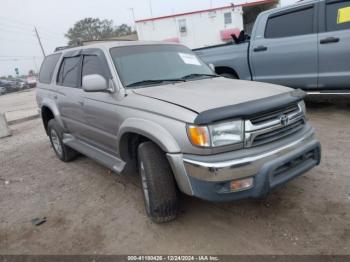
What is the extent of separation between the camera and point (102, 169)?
14.7ft

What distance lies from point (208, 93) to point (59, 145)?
3.22 m

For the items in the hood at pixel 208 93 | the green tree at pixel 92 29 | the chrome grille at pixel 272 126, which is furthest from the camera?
the green tree at pixel 92 29

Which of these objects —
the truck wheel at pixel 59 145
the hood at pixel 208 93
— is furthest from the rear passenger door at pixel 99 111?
the truck wheel at pixel 59 145

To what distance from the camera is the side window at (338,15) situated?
15.6ft

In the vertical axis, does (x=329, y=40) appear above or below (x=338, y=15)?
below

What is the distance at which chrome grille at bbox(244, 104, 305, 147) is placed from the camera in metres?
2.32

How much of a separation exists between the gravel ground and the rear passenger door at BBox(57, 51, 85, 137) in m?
0.82

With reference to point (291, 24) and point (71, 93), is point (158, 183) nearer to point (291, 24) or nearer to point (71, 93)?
point (71, 93)

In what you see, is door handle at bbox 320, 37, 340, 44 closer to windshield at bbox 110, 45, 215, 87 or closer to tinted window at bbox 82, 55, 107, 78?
windshield at bbox 110, 45, 215, 87

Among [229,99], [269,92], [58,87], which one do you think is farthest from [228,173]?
[58,87]

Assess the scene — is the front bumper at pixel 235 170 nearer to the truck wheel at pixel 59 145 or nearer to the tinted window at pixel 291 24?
the truck wheel at pixel 59 145

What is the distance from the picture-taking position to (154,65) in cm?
342

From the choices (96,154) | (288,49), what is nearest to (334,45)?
(288,49)

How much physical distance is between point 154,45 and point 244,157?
212 cm
